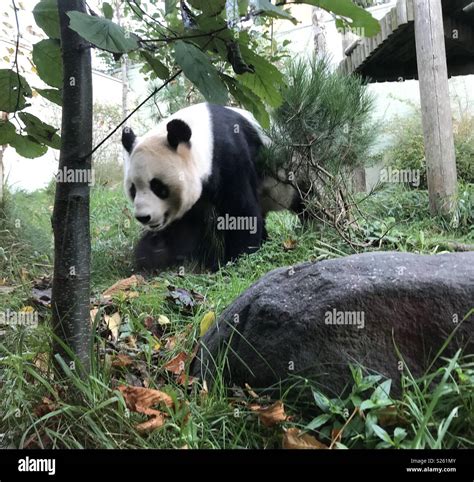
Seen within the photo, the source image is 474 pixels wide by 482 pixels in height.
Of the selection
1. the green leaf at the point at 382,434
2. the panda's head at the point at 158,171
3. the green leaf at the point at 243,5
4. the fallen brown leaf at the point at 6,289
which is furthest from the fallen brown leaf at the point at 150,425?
the panda's head at the point at 158,171

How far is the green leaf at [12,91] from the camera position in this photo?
1.74 metres

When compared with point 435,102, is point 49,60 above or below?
below

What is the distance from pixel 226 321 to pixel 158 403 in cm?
42

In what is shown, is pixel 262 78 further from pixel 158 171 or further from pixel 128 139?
pixel 128 139

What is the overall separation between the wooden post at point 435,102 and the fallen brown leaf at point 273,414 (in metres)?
3.71

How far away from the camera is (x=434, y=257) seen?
6.73 feet

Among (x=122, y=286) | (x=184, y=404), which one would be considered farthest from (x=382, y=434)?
(x=122, y=286)

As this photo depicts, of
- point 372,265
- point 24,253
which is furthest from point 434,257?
point 24,253

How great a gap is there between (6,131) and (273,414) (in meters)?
1.26

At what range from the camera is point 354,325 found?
5.73ft

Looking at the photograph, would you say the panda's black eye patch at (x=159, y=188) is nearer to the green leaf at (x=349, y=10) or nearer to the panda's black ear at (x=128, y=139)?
the panda's black ear at (x=128, y=139)

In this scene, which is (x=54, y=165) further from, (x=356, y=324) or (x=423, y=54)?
(x=356, y=324)
